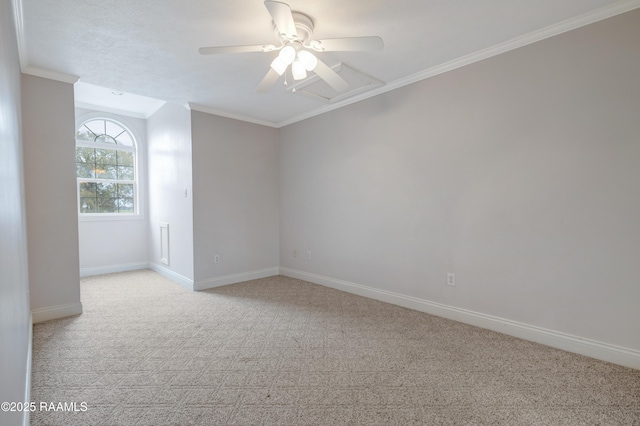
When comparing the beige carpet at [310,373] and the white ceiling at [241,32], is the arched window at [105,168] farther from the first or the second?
the beige carpet at [310,373]

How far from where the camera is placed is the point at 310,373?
195 cm

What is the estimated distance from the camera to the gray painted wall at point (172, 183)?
3926 mm

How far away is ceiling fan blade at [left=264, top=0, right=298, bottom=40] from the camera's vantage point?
1509mm

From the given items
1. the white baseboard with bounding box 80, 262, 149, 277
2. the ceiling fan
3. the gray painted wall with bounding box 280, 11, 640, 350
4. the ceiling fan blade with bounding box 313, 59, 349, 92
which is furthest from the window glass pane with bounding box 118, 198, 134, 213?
the ceiling fan blade with bounding box 313, 59, 349, 92

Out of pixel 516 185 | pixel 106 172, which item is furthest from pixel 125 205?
pixel 516 185

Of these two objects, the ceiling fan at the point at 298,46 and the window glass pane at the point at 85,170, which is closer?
the ceiling fan at the point at 298,46

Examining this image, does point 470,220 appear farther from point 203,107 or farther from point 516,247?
point 203,107

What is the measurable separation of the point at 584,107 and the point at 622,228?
914mm

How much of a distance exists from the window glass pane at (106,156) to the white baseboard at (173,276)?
1.92 m

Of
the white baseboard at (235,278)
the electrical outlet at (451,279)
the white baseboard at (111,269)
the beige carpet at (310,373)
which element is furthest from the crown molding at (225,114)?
the electrical outlet at (451,279)

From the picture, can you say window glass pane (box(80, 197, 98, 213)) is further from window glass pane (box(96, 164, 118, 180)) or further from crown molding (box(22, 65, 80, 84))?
crown molding (box(22, 65, 80, 84))

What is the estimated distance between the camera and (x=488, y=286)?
2590mm

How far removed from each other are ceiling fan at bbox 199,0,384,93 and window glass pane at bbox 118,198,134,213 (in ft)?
13.8

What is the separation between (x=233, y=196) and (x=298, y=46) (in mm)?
2660
